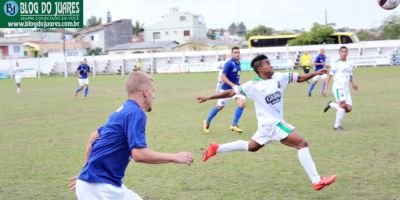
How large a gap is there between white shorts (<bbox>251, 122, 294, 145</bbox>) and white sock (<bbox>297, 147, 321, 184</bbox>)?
0.33 meters

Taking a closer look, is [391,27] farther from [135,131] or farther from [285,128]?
[135,131]

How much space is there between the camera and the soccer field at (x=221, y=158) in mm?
6809

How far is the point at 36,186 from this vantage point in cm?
733

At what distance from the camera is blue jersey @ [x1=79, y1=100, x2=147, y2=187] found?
3.81 m

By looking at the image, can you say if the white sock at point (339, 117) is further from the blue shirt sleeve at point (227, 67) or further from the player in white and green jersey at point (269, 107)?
the player in white and green jersey at point (269, 107)

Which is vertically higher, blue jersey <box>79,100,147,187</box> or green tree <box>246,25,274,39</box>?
green tree <box>246,25,274,39</box>

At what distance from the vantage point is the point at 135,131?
3750 mm

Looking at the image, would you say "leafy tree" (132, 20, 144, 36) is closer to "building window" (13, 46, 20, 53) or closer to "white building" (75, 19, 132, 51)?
"white building" (75, 19, 132, 51)

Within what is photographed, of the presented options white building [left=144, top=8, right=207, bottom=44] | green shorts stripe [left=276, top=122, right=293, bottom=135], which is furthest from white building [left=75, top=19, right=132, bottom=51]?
green shorts stripe [left=276, top=122, right=293, bottom=135]

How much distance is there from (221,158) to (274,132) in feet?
7.00

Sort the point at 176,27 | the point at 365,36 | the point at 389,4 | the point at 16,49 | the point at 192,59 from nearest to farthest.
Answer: the point at 389,4 < the point at 192,59 < the point at 365,36 < the point at 16,49 < the point at 176,27

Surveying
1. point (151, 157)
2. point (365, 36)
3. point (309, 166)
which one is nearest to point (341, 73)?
point (309, 166)

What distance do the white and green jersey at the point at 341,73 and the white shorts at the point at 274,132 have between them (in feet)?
18.3

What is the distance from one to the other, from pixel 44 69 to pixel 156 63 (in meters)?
A: 12.6
